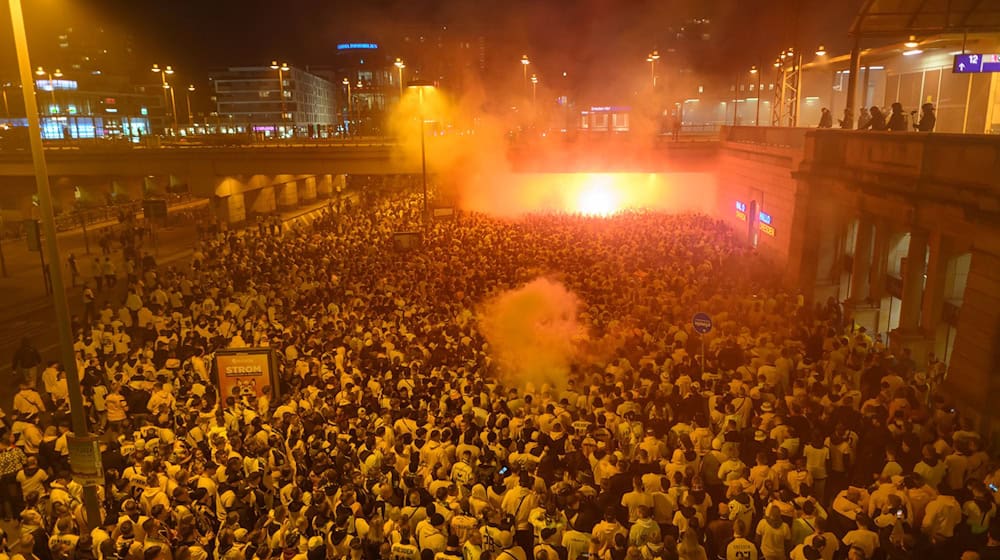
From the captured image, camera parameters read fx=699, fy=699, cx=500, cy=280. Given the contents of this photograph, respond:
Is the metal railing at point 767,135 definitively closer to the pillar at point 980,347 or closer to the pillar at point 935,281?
the pillar at point 935,281

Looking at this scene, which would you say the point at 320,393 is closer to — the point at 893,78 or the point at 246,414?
the point at 246,414

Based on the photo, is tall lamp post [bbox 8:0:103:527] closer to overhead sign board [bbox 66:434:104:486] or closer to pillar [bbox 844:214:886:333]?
overhead sign board [bbox 66:434:104:486]

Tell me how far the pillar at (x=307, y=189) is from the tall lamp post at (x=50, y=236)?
3660 centimetres

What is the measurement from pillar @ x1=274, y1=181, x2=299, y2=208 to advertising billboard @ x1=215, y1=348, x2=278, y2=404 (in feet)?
97.9

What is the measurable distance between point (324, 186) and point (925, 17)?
4070 cm

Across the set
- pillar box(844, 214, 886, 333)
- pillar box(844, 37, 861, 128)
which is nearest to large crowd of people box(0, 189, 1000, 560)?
pillar box(844, 214, 886, 333)

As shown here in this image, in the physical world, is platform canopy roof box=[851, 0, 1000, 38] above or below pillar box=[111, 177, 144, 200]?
above

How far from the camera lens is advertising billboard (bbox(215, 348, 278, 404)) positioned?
894cm

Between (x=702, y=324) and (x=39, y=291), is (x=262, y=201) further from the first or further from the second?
(x=702, y=324)

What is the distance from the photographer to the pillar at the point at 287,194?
37.8 meters

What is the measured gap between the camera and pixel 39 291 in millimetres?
19328

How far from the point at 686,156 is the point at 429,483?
21.2 m

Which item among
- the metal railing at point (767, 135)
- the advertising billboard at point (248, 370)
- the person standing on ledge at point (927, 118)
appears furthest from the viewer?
the metal railing at point (767, 135)

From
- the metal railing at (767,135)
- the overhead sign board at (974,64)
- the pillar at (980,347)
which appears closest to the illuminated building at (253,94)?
the metal railing at (767,135)
